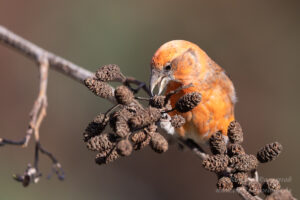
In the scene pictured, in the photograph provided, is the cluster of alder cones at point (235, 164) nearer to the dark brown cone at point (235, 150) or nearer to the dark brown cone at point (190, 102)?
the dark brown cone at point (235, 150)

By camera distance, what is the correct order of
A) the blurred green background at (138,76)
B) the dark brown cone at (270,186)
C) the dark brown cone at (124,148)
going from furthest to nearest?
the blurred green background at (138,76)
the dark brown cone at (270,186)
the dark brown cone at (124,148)

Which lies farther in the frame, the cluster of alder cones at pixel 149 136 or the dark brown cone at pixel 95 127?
the dark brown cone at pixel 95 127

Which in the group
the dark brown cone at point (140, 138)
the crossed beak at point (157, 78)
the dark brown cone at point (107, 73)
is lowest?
the dark brown cone at point (140, 138)

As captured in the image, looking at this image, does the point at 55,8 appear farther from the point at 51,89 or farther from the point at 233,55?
the point at 233,55

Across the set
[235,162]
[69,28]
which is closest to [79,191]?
[69,28]

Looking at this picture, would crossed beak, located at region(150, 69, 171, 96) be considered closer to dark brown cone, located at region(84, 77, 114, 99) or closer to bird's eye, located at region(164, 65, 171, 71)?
bird's eye, located at region(164, 65, 171, 71)

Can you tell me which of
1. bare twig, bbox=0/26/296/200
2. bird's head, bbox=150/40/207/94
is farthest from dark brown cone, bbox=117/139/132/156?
bird's head, bbox=150/40/207/94

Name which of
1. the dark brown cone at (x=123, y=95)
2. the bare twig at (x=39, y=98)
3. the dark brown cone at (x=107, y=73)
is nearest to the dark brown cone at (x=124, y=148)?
the bare twig at (x=39, y=98)

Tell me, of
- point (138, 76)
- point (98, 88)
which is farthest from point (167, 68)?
point (138, 76)
